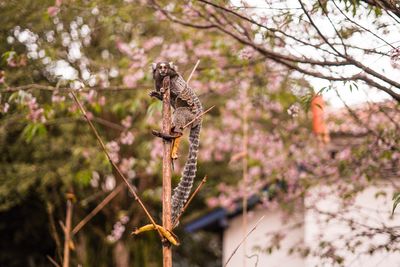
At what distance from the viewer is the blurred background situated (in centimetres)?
525

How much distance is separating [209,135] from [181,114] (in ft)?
29.5

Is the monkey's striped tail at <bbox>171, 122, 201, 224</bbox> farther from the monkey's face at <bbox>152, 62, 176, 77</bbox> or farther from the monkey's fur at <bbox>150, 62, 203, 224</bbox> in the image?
the monkey's face at <bbox>152, 62, 176, 77</bbox>

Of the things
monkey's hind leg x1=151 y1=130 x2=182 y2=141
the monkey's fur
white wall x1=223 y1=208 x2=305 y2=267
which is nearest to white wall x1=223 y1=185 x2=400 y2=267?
white wall x1=223 y1=208 x2=305 y2=267

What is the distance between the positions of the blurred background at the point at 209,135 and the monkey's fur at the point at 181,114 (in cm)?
97

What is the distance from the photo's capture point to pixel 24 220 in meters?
14.0

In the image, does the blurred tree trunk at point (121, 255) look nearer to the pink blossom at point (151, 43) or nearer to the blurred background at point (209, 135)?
the blurred background at point (209, 135)

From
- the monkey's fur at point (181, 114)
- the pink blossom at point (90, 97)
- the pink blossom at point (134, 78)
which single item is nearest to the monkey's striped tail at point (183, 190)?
the monkey's fur at point (181, 114)

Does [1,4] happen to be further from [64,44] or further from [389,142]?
[389,142]

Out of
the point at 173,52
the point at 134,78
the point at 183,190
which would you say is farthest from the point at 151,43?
the point at 183,190

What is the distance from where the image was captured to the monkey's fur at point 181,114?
3.10 m

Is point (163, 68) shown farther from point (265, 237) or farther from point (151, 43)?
point (265, 237)

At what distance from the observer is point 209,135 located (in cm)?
1216

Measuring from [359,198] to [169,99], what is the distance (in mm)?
6534

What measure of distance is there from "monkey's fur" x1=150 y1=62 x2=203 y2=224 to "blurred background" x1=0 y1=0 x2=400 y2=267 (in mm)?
966
